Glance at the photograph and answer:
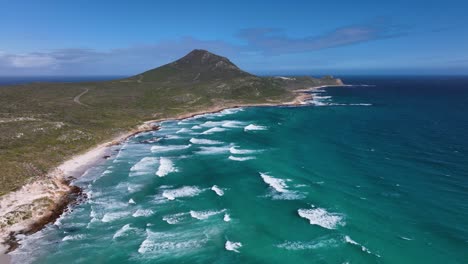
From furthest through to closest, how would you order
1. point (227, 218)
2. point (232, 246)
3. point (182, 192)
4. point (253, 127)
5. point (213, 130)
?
point (253, 127)
point (213, 130)
point (182, 192)
point (227, 218)
point (232, 246)

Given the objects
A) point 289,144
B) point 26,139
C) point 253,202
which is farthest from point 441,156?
point 26,139

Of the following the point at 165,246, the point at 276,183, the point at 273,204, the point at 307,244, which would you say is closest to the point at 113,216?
the point at 165,246

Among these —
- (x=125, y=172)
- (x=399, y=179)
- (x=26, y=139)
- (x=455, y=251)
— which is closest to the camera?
(x=455, y=251)

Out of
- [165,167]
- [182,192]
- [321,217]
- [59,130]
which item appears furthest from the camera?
[59,130]

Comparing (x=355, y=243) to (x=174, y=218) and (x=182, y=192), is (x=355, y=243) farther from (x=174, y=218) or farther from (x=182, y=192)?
(x=182, y=192)

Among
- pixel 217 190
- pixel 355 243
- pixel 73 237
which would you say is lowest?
pixel 73 237

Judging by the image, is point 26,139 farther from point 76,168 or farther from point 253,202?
point 253,202

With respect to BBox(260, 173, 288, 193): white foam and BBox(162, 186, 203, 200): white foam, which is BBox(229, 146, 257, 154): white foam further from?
BBox(162, 186, 203, 200): white foam
